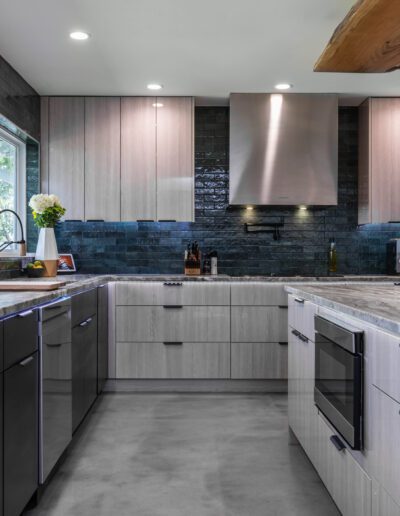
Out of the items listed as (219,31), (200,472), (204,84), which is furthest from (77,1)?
(200,472)

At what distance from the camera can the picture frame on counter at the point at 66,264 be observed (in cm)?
443

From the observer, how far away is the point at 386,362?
1462 millimetres

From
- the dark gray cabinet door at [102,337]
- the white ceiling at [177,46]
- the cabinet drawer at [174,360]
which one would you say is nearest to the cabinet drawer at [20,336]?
the dark gray cabinet door at [102,337]

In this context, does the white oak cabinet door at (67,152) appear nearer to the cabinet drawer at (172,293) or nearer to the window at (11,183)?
the window at (11,183)

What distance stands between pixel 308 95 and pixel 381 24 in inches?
93.3

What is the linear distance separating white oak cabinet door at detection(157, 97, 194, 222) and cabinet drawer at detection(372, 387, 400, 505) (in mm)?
2952

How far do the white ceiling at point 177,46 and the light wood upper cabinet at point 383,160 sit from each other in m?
0.16

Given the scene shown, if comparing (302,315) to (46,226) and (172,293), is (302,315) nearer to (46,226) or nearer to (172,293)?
(172,293)

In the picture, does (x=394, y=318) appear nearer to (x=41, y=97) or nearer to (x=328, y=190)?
(x=328, y=190)

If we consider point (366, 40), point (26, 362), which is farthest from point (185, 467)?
point (366, 40)

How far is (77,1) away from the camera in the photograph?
2.70m

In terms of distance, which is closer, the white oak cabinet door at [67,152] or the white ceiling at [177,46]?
the white ceiling at [177,46]

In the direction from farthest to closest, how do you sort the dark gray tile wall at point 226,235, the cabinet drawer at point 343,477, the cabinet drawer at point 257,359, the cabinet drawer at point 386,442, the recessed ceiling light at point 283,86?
the dark gray tile wall at point 226,235 → the recessed ceiling light at point 283,86 → the cabinet drawer at point 257,359 → the cabinet drawer at point 343,477 → the cabinet drawer at point 386,442

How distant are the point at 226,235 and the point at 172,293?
36.7 inches
